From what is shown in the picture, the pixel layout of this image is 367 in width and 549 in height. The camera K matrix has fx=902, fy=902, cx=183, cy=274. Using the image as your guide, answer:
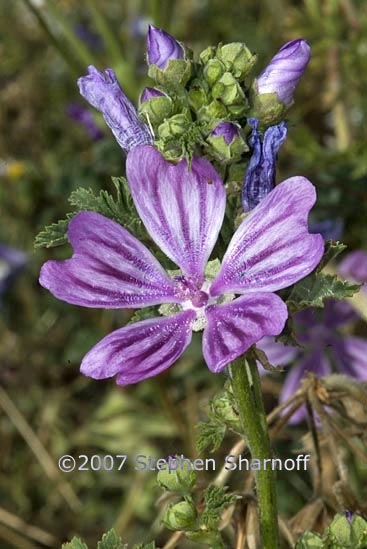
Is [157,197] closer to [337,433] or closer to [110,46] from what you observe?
[337,433]

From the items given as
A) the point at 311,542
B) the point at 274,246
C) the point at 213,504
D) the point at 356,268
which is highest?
the point at 274,246

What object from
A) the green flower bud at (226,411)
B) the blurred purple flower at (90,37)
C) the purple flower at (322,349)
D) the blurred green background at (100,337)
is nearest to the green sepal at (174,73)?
the green flower bud at (226,411)

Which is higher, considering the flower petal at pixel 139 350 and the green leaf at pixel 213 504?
the flower petal at pixel 139 350

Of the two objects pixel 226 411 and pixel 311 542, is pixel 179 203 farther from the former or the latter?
pixel 311 542

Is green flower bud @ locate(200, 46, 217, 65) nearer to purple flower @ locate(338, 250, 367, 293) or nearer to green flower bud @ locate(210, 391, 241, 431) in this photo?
green flower bud @ locate(210, 391, 241, 431)

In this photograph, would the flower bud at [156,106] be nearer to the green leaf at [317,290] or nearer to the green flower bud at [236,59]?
the green flower bud at [236,59]

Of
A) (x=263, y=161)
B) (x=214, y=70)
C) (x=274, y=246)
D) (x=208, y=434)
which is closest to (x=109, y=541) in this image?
(x=208, y=434)

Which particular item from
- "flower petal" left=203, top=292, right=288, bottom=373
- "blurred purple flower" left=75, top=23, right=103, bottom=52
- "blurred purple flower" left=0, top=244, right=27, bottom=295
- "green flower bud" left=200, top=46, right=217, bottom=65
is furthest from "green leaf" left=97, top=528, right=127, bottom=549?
"blurred purple flower" left=75, top=23, right=103, bottom=52
